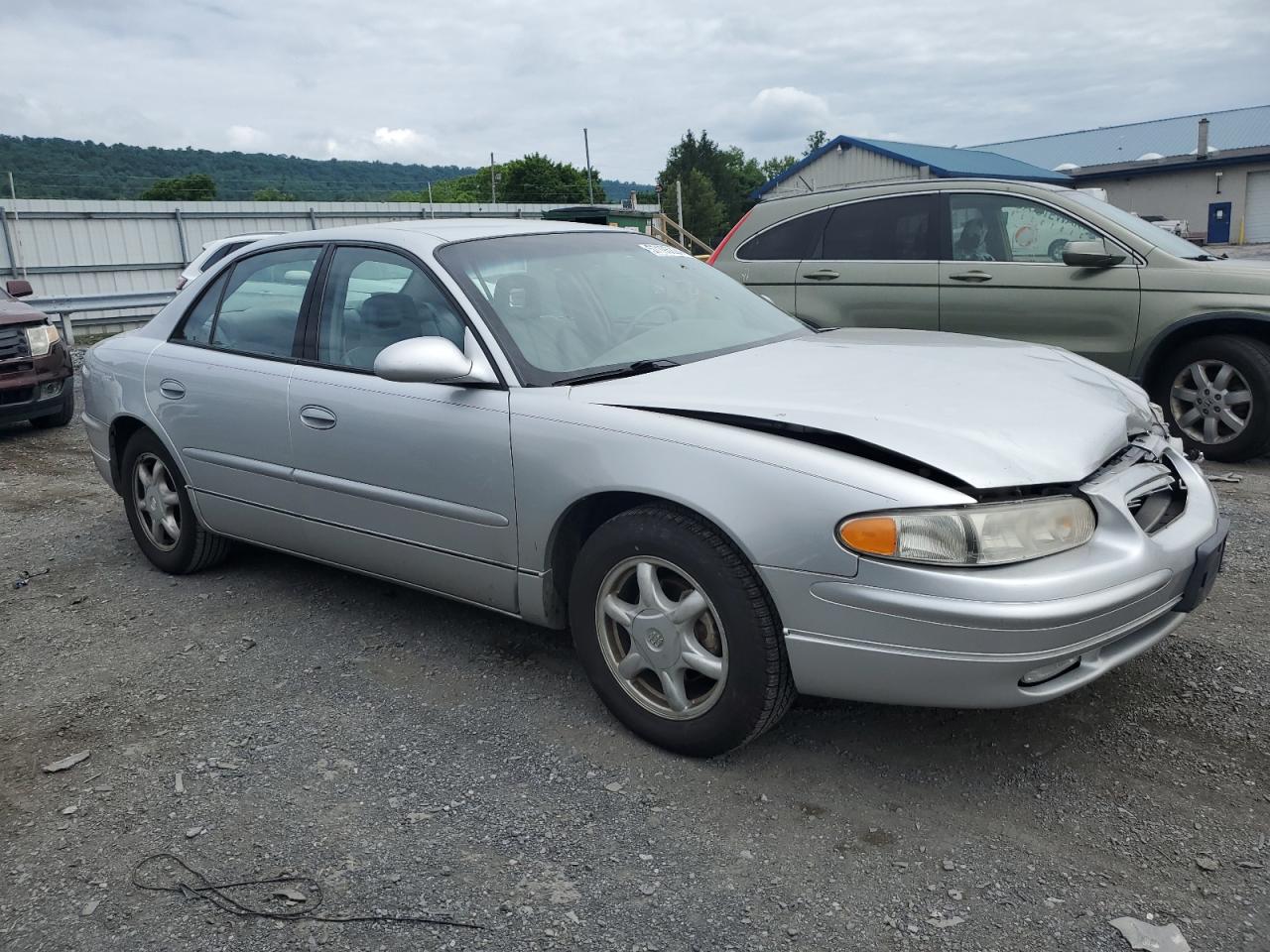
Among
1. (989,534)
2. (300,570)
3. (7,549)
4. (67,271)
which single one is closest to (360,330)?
(300,570)

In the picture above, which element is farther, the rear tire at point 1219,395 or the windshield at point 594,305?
the rear tire at point 1219,395

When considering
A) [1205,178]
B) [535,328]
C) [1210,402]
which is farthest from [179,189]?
[1205,178]

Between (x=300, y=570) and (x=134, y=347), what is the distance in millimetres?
1268

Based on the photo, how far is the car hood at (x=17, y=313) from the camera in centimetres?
864

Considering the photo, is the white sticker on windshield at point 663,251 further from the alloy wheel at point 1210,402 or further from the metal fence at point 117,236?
the metal fence at point 117,236

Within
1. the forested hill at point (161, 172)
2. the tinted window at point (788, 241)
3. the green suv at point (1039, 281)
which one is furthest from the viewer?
the forested hill at point (161, 172)

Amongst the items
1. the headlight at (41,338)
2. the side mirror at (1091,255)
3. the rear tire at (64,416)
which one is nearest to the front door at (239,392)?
the side mirror at (1091,255)

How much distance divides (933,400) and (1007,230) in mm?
4269

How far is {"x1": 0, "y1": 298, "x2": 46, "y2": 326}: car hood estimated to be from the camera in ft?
28.3

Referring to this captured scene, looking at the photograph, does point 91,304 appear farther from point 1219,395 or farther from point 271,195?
point 271,195

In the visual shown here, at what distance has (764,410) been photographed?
2854 millimetres

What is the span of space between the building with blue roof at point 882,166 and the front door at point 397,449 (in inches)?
1188

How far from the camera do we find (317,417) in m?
3.84

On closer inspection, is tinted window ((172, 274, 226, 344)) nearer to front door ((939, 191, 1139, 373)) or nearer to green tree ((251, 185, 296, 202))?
front door ((939, 191, 1139, 373))
